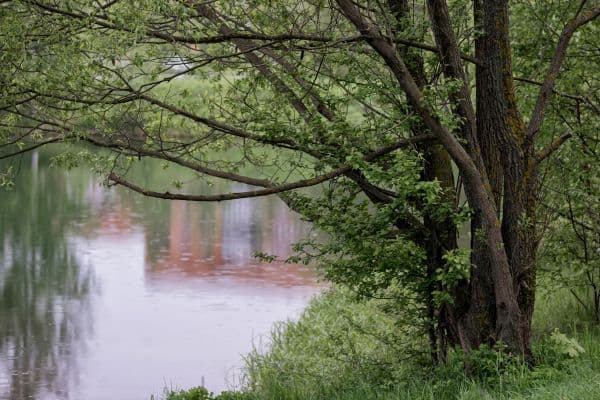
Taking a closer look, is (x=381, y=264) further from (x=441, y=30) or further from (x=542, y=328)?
(x=542, y=328)

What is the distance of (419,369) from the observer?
308 inches

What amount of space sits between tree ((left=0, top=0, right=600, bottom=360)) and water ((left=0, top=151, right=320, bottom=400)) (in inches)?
41.2

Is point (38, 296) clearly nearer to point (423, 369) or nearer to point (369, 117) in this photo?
point (423, 369)

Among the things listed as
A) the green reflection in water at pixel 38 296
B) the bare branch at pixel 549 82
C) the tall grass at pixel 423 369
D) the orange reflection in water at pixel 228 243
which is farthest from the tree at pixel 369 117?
the orange reflection in water at pixel 228 243

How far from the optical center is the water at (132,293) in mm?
12117

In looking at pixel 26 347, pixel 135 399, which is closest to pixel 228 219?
pixel 26 347

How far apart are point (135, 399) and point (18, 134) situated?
4.01m

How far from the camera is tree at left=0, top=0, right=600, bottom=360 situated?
6875 millimetres

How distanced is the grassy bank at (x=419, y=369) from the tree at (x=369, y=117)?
1.04 ft

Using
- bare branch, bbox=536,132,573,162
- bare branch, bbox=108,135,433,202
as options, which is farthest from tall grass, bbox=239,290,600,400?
bare branch, bbox=108,135,433,202

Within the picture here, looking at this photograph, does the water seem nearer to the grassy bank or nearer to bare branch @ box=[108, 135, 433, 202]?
the grassy bank

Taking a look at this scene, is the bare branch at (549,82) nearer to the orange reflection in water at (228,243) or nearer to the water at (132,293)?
the water at (132,293)

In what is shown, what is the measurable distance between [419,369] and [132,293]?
1033 cm

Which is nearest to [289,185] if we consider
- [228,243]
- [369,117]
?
[369,117]
